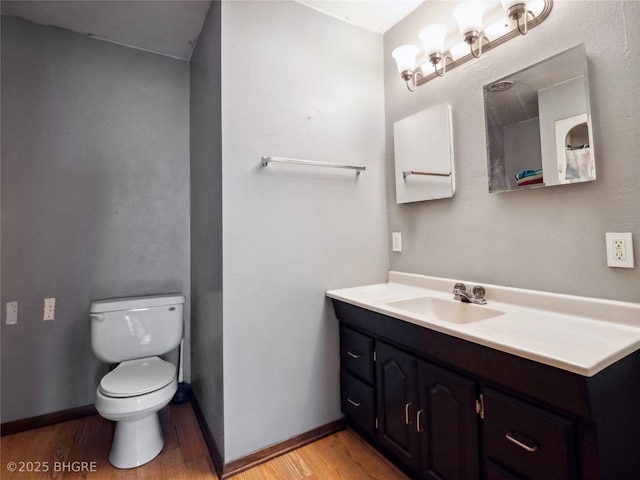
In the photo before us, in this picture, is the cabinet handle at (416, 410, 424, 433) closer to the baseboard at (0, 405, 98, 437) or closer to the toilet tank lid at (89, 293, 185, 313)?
the toilet tank lid at (89, 293, 185, 313)

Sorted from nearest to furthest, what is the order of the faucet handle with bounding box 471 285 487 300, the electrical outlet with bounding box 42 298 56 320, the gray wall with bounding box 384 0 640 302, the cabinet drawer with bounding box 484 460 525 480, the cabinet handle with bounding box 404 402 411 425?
1. the cabinet drawer with bounding box 484 460 525 480
2. the gray wall with bounding box 384 0 640 302
3. the cabinet handle with bounding box 404 402 411 425
4. the faucet handle with bounding box 471 285 487 300
5. the electrical outlet with bounding box 42 298 56 320

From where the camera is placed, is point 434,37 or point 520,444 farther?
point 434,37

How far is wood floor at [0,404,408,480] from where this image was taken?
1.46 m

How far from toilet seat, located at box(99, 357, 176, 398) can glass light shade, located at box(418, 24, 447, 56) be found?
2.16m

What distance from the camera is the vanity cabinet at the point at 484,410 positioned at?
819 mm

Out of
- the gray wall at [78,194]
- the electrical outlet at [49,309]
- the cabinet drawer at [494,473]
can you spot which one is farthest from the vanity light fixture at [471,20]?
the electrical outlet at [49,309]

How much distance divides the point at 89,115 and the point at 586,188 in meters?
2.72

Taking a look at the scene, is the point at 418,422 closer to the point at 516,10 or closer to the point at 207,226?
the point at 207,226

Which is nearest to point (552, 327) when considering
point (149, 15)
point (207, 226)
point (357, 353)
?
point (357, 353)

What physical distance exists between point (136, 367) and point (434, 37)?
238 centimetres

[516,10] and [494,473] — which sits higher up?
[516,10]

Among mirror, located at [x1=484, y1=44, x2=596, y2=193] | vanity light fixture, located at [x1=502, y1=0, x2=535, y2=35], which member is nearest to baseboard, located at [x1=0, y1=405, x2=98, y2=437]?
mirror, located at [x1=484, y1=44, x2=596, y2=193]

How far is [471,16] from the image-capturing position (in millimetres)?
1350

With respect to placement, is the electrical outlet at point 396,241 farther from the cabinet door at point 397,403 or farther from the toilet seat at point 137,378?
the toilet seat at point 137,378
